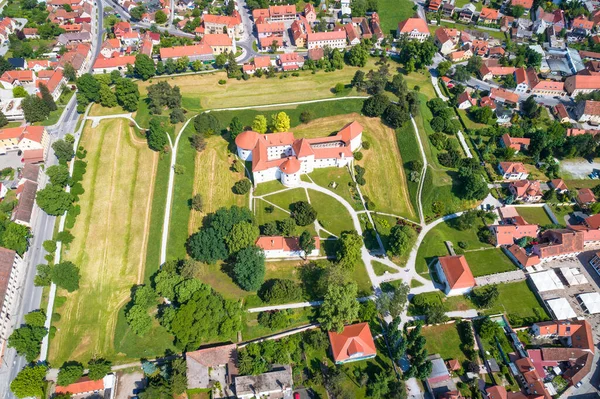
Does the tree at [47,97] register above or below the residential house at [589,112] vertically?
below

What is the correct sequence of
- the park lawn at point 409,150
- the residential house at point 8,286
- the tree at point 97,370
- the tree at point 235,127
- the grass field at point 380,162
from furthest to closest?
the tree at point 235,127
the park lawn at point 409,150
the grass field at point 380,162
the residential house at point 8,286
the tree at point 97,370

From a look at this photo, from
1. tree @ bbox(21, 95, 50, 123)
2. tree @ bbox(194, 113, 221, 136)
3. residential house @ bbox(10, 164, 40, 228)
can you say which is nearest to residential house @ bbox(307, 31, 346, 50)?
tree @ bbox(194, 113, 221, 136)

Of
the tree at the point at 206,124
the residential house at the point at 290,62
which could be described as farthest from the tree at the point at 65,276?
the residential house at the point at 290,62

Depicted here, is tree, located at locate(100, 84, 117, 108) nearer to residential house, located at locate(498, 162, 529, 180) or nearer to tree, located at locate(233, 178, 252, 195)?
tree, located at locate(233, 178, 252, 195)

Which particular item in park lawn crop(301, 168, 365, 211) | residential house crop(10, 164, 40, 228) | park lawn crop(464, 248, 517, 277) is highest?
park lawn crop(301, 168, 365, 211)

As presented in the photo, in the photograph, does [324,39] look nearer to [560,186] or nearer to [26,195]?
[560,186]

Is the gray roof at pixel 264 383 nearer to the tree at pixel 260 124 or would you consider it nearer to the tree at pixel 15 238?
the tree at pixel 15 238
